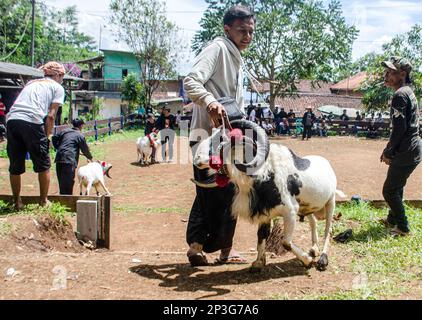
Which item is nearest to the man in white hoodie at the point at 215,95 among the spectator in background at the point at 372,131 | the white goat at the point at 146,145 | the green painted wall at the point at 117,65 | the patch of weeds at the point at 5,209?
the patch of weeds at the point at 5,209

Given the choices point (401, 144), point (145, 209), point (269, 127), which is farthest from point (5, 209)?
point (269, 127)

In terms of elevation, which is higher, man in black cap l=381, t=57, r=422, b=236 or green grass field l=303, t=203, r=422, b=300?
man in black cap l=381, t=57, r=422, b=236

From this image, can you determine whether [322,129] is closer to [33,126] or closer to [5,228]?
[33,126]

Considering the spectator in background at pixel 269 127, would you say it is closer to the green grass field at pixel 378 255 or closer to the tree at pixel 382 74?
the tree at pixel 382 74

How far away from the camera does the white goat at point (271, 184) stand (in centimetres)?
371

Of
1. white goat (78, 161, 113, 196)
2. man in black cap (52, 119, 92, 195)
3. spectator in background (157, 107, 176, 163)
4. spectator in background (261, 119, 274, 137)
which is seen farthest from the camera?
spectator in background (261, 119, 274, 137)

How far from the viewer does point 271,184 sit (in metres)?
3.90

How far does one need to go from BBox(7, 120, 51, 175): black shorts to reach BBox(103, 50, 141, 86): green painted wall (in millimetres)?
40107

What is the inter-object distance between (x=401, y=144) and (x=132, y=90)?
3185 centimetres

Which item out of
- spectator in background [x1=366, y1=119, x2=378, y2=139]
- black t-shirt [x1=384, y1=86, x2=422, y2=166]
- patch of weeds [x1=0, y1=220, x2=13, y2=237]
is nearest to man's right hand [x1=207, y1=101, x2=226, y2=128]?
black t-shirt [x1=384, y1=86, x2=422, y2=166]

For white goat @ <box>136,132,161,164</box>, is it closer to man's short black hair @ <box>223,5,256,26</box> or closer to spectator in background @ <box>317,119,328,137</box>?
man's short black hair @ <box>223,5,256,26</box>

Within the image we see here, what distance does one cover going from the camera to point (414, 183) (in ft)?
37.8

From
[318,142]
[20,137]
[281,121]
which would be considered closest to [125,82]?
[281,121]

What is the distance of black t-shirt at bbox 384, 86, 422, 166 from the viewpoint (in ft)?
17.0
